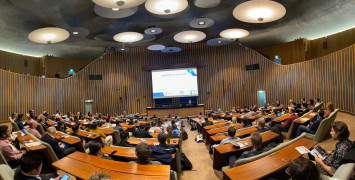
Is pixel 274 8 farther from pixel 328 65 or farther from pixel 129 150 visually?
pixel 129 150

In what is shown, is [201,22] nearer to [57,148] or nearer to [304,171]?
[57,148]

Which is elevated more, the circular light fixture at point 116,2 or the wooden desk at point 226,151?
the circular light fixture at point 116,2

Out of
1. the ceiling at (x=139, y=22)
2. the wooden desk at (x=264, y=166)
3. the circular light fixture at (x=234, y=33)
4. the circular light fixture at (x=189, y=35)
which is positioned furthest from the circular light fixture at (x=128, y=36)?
the wooden desk at (x=264, y=166)

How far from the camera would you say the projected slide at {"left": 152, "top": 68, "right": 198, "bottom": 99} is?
14438 millimetres

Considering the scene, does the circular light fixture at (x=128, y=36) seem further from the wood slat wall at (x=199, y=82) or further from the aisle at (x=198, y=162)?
the aisle at (x=198, y=162)

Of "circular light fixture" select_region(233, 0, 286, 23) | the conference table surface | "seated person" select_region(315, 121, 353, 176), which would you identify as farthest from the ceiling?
"seated person" select_region(315, 121, 353, 176)

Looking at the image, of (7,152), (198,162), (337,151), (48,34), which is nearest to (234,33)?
(198,162)

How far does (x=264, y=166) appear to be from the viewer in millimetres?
2387

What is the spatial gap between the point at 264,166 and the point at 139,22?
10.1 metres

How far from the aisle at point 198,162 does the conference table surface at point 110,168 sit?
1697 mm

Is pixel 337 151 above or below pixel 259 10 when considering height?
below

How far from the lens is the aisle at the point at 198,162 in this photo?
4019 millimetres

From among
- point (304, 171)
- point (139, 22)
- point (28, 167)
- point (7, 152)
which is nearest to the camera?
point (304, 171)

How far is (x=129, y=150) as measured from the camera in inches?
137
